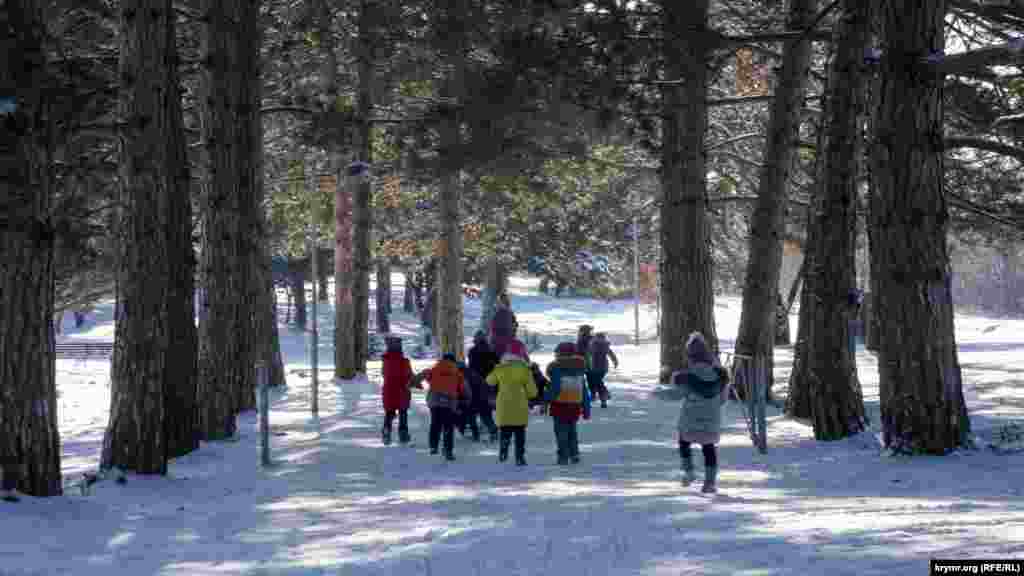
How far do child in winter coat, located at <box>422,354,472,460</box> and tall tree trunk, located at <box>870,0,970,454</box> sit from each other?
17.0 feet

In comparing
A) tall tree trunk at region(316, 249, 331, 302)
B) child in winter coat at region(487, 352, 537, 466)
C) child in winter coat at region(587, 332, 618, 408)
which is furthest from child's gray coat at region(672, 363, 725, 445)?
tall tree trunk at region(316, 249, 331, 302)

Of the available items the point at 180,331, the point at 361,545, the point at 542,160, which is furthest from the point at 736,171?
the point at 361,545

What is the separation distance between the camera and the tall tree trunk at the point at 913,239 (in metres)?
13.3

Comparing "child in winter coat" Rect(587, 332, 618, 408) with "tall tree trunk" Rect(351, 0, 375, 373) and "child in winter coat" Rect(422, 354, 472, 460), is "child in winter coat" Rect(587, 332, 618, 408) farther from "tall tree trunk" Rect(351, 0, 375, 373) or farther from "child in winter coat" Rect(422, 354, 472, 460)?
"tall tree trunk" Rect(351, 0, 375, 373)

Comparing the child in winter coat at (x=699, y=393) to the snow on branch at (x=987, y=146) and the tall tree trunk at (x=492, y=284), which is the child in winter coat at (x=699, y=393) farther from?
the tall tree trunk at (x=492, y=284)

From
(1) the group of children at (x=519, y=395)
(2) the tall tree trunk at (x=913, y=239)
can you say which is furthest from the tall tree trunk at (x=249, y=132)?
(2) the tall tree trunk at (x=913, y=239)

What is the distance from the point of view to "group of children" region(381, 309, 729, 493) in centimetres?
1305

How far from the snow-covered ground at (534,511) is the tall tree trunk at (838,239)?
0.63 meters

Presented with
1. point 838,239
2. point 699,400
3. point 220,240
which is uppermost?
point 220,240

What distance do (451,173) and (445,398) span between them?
28.1 feet

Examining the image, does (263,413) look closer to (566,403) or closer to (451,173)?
(566,403)

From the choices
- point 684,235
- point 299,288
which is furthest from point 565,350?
point 299,288

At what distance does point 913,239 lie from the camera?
13.5m

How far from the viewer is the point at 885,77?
1348 cm
